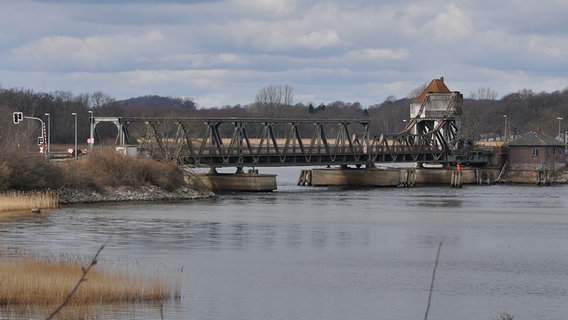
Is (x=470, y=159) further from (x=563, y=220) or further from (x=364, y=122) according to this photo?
(x=563, y=220)

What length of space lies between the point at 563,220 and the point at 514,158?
6931 centimetres

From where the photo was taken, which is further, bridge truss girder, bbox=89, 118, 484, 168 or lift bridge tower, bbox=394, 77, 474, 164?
lift bridge tower, bbox=394, 77, 474, 164

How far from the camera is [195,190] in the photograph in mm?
97438

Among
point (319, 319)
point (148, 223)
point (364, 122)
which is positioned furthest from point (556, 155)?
point (319, 319)

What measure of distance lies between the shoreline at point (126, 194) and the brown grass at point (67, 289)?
46775 millimetres

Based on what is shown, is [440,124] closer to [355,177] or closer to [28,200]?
[355,177]

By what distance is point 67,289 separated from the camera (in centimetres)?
3309

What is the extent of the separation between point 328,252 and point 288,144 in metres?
74.5

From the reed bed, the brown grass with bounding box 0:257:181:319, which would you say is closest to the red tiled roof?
the reed bed

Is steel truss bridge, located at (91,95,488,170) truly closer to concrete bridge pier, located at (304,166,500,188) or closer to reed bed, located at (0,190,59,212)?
concrete bridge pier, located at (304,166,500,188)

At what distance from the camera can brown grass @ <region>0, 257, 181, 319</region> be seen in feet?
106

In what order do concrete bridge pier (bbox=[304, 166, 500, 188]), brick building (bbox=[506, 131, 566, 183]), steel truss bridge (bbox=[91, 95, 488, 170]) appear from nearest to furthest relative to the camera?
steel truss bridge (bbox=[91, 95, 488, 170]) → concrete bridge pier (bbox=[304, 166, 500, 188]) → brick building (bbox=[506, 131, 566, 183])

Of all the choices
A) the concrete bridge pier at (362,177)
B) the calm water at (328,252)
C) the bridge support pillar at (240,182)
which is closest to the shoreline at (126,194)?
the calm water at (328,252)

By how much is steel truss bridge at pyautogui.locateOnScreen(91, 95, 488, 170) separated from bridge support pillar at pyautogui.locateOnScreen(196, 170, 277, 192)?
148 cm
